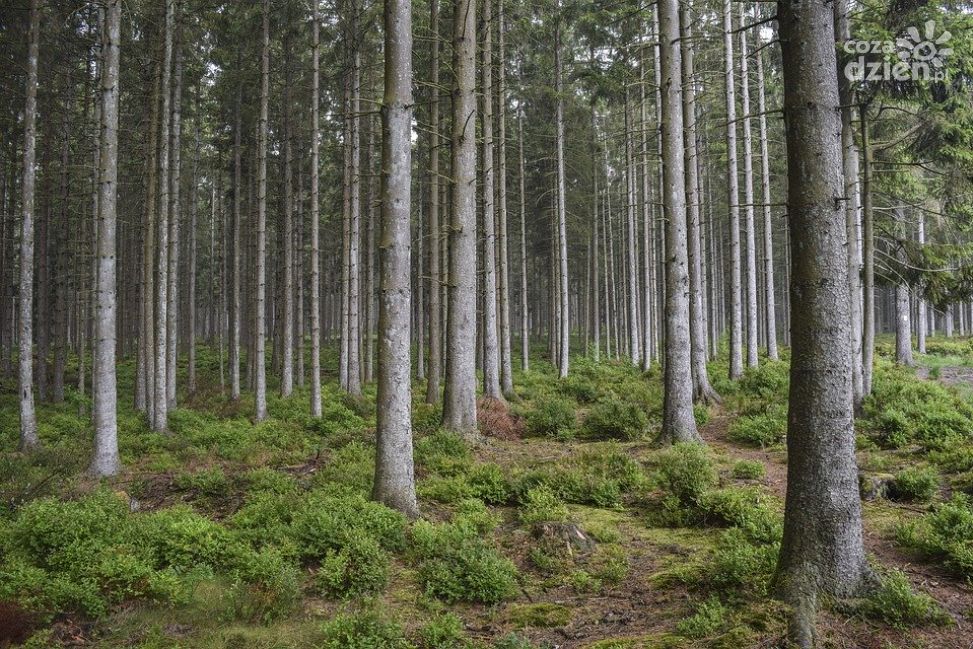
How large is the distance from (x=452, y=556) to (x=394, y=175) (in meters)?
4.84

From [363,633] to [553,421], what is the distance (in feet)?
29.3

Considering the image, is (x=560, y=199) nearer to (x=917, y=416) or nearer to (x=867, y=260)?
(x=867, y=260)

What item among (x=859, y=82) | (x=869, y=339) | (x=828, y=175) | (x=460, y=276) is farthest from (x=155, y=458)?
(x=859, y=82)

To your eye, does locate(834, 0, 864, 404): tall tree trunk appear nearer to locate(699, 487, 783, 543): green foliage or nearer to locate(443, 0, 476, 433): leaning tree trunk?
locate(699, 487, 783, 543): green foliage

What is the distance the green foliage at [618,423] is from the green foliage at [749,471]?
3101mm

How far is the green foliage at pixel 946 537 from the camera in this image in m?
5.34

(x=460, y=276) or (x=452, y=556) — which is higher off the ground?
(x=460, y=276)

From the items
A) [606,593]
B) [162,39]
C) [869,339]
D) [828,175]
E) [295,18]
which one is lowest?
[606,593]

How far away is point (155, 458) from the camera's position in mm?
12570

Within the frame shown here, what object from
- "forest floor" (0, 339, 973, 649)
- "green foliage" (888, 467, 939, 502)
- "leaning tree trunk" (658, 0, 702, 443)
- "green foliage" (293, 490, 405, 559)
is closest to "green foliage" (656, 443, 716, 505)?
"forest floor" (0, 339, 973, 649)

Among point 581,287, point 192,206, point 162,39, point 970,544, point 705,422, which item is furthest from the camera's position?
point 581,287

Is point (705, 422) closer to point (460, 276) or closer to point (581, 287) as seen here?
point (460, 276)

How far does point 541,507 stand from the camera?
26.0 ft

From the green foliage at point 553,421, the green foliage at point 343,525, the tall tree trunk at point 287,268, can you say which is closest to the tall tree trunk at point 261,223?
the tall tree trunk at point 287,268
